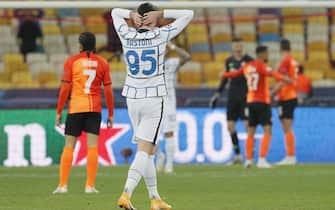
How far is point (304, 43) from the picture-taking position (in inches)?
1001

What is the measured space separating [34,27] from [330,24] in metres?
7.13

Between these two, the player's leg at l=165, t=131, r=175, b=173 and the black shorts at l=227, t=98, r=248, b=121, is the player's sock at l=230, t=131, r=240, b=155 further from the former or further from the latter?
the player's leg at l=165, t=131, r=175, b=173

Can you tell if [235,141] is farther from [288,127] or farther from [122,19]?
[122,19]

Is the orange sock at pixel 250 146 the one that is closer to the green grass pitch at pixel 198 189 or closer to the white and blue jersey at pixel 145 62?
the green grass pitch at pixel 198 189

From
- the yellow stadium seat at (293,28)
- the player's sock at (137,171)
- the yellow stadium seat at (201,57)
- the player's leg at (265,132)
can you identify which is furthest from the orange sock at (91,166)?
the yellow stadium seat at (293,28)

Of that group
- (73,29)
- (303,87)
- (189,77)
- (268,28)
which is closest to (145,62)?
(303,87)

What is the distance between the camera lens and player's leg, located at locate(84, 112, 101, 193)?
42.2 ft

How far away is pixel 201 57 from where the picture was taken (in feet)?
82.1

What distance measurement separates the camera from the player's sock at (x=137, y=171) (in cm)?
1004

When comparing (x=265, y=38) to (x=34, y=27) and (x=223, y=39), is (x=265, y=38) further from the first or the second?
(x=34, y=27)

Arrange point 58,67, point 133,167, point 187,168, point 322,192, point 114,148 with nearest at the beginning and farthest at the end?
point 133,167
point 322,192
point 187,168
point 114,148
point 58,67

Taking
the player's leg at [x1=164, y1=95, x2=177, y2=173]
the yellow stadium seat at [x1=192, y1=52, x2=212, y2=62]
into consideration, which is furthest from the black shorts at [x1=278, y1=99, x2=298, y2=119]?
the yellow stadium seat at [x1=192, y1=52, x2=212, y2=62]

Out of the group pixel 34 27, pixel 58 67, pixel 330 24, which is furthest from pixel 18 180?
pixel 330 24

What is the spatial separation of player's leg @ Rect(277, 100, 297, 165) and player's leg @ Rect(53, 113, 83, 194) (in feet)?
21.9
